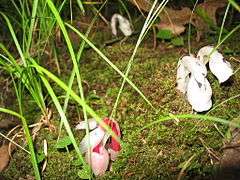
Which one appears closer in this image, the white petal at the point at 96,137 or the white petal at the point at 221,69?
the white petal at the point at 96,137

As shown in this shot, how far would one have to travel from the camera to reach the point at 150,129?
5.12ft

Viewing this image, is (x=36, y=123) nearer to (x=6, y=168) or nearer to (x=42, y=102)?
(x=42, y=102)

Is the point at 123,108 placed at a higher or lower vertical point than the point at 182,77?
lower

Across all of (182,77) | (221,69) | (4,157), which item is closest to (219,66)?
(221,69)

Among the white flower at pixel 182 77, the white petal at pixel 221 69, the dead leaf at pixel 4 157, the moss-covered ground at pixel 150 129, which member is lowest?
the dead leaf at pixel 4 157

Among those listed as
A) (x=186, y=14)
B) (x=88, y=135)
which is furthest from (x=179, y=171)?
(x=186, y=14)

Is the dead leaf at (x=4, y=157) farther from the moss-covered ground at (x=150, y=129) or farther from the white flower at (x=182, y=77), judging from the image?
the white flower at (x=182, y=77)

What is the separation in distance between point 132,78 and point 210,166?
543 millimetres

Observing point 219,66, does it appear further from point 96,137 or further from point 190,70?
point 96,137

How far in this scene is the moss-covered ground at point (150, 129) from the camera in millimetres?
1433

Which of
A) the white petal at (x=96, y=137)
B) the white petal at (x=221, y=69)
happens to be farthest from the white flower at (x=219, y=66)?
the white petal at (x=96, y=137)

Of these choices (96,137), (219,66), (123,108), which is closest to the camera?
(96,137)

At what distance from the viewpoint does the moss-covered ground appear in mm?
1433

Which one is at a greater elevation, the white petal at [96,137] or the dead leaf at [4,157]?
the white petal at [96,137]
